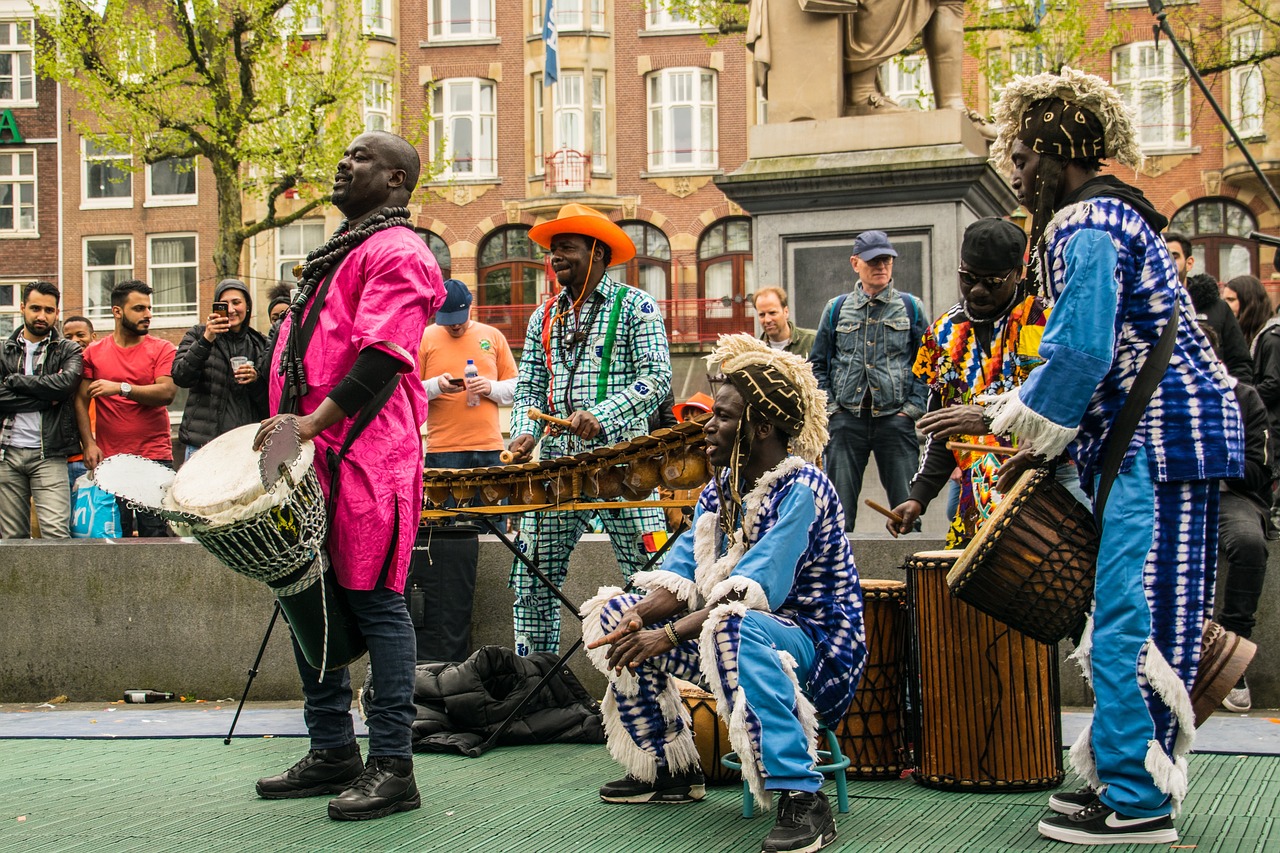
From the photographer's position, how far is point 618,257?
711 centimetres

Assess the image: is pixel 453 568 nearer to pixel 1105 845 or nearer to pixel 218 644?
pixel 218 644

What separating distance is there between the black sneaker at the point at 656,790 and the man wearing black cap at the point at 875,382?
3.31 metres

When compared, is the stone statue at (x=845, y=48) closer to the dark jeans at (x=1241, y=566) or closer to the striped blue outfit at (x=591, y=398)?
the striped blue outfit at (x=591, y=398)

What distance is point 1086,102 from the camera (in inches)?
186

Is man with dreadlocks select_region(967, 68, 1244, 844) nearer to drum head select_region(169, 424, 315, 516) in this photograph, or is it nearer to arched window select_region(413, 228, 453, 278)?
drum head select_region(169, 424, 315, 516)

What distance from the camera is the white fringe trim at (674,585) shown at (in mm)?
5016

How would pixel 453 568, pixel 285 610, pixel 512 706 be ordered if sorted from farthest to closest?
pixel 453 568, pixel 512 706, pixel 285 610

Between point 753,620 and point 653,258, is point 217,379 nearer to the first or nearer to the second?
point 753,620

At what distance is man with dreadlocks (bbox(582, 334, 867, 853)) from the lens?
462 centimetres

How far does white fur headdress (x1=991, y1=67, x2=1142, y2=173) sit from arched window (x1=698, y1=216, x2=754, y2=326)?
118ft

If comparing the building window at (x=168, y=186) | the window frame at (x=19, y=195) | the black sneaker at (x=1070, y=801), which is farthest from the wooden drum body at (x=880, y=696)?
the window frame at (x=19, y=195)

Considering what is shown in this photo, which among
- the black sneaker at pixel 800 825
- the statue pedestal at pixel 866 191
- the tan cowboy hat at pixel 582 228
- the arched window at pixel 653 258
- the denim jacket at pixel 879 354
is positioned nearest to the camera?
the black sneaker at pixel 800 825

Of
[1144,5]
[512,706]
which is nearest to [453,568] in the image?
[512,706]

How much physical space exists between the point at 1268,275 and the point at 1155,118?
16.2 feet
